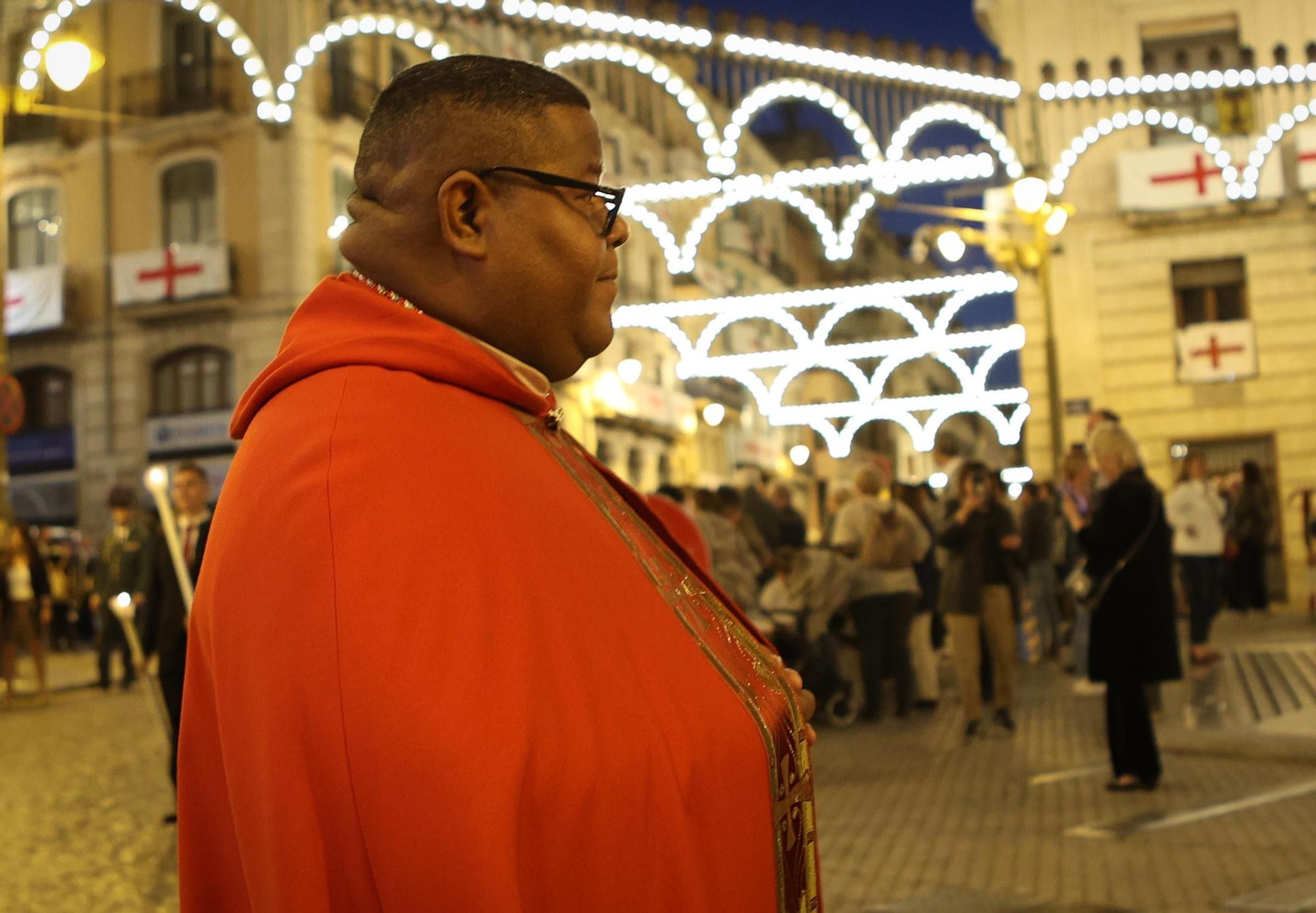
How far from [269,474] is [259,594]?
12 cm

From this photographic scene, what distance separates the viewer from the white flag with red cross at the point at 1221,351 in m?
21.9

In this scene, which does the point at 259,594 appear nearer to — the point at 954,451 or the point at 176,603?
the point at 176,603

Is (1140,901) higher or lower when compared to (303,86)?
lower

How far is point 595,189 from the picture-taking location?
179 centimetres

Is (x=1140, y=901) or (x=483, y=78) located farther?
(x=1140, y=901)

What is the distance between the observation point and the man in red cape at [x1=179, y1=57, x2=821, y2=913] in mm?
1342

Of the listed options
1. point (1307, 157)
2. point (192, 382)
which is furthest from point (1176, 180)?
point (192, 382)

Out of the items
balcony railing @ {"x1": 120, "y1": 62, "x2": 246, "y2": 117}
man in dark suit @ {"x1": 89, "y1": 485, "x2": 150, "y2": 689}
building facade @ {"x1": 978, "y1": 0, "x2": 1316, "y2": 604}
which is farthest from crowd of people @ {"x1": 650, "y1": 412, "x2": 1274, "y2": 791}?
balcony railing @ {"x1": 120, "y1": 62, "x2": 246, "y2": 117}

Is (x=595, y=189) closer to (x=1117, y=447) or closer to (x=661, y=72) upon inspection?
(x=1117, y=447)

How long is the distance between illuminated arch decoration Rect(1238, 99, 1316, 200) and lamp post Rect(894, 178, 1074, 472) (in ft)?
9.61

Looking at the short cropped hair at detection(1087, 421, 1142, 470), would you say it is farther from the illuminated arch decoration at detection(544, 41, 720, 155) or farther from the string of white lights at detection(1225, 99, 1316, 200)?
the string of white lights at detection(1225, 99, 1316, 200)

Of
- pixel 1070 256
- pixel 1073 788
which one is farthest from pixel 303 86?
pixel 1073 788

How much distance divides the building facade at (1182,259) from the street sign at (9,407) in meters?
13.2

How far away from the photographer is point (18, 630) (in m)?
14.8
